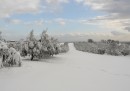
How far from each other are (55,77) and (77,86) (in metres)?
3.31

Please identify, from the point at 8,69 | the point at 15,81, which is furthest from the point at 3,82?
the point at 8,69

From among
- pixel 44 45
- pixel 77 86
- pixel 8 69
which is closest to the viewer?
pixel 77 86

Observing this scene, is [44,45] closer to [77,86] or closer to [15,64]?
[15,64]

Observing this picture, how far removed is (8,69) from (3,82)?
4.55m

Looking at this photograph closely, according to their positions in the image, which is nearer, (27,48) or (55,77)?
(55,77)

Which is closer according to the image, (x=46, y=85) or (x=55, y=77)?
(x=46, y=85)

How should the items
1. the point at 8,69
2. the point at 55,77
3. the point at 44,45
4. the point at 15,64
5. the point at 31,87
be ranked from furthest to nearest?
1. the point at 44,45
2. the point at 15,64
3. the point at 8,69
4. the point at 55,77
5. the point at 31,87

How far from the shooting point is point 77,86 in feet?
55.0

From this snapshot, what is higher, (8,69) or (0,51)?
Result: (0,51)

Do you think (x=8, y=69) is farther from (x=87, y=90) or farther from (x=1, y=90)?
(x=87, y=90)

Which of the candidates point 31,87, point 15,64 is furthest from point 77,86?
point 15,64

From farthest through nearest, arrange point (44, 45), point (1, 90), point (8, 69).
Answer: point (44, 45)
point (8, 69)
point (1, 90)

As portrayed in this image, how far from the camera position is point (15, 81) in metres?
17.0

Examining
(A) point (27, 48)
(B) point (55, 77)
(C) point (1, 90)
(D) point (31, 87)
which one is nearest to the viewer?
(C) point (1, 90)
